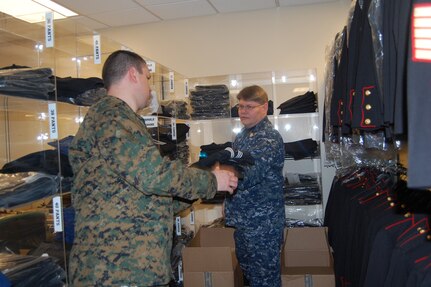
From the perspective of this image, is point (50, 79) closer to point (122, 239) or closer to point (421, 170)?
point (122, 239)

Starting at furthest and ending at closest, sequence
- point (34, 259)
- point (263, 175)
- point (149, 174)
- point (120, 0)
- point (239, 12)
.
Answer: point (239, 12) < point (120, 0) < point (263, 175) < point (34, 259) < point (149, 174)

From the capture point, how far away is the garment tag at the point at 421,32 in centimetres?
69

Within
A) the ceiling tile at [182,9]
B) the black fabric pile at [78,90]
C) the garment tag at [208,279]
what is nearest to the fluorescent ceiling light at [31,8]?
the ceiling tile at [182,9]

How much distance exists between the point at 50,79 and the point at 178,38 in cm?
273

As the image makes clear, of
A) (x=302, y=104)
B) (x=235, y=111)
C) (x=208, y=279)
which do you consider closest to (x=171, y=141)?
(x=235, y=111)

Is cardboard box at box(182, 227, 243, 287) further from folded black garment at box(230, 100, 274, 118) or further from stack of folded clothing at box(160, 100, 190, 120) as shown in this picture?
folded black garment at box(230, 100, 274, 118)

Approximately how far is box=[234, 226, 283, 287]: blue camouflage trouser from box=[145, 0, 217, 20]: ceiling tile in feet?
8.15

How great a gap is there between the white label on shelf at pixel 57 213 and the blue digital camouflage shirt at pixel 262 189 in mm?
1275

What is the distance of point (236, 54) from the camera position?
4.28 meters

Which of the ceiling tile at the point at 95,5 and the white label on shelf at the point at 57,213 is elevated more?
the ceiling tile at the point at 95,5

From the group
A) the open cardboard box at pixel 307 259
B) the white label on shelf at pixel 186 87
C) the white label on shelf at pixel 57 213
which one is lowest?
the open cardboard box at pixel 307 259

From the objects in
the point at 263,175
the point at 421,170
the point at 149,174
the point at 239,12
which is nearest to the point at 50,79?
the point at 149,174

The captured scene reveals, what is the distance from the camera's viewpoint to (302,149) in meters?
3.81

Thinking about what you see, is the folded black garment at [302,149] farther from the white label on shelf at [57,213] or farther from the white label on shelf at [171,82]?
the white label on shelf at [57,213]
